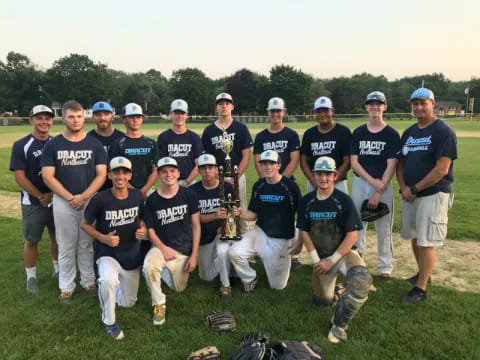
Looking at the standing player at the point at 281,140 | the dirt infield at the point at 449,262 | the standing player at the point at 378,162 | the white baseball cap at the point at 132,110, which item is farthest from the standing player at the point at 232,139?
the dirt infield at the point at 449,262

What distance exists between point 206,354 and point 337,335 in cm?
134

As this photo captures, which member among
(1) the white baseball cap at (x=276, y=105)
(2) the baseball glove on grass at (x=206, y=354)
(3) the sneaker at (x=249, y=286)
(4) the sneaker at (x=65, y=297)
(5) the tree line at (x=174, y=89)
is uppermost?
(5) the tree line at (x=174, y=89)

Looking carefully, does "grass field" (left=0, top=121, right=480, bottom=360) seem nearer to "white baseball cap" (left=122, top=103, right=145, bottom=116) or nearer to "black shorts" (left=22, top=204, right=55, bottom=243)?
"black shorts" (left=22, top=204, right=55, bottom=243)

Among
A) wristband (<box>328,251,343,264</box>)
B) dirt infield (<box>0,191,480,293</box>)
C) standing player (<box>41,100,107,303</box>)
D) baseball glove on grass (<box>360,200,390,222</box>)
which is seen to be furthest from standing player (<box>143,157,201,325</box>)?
baseball glove on grass (<box>360,200,390,222</box>)

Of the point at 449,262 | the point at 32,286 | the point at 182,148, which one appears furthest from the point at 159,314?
the point at 449,262

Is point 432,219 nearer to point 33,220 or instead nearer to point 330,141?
point 330,141

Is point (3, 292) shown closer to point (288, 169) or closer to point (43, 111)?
point (43, 111)

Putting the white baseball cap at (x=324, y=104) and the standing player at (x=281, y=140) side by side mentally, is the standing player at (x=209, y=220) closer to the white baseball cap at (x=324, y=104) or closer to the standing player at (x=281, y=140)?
the standing player at (x=281, y=140)

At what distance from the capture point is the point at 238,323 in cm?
423

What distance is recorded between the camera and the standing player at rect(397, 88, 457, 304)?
4535 millimetres

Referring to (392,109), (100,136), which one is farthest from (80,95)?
(100,136)

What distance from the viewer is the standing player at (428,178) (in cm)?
454

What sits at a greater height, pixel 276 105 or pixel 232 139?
pixel 276 105

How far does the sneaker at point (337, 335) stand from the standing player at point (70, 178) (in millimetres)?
3074
